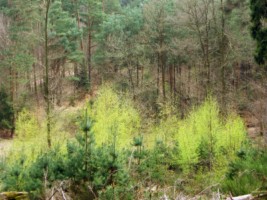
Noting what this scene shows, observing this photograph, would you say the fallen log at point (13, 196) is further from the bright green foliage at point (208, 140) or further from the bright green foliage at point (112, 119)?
the bright green foliage at point (208, 140)

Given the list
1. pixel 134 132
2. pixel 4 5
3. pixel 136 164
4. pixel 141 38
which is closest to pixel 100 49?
pixel 141 38

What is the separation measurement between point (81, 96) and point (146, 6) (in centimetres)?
1032

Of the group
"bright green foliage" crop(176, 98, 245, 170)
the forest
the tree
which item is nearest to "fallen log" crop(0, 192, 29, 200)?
the forest

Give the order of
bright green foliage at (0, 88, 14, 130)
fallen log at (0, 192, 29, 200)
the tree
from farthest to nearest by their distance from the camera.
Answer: bright green foliage at (0, 88, 14, 130)
the tree
fallen log at (0, 192, 29, 200)

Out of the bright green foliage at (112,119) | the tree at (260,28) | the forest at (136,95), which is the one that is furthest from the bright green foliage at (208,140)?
the tree at (260,28)

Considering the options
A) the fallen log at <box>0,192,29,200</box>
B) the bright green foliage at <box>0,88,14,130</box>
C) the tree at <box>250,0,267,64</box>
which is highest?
the tree at <box>250,0,267,64</box>

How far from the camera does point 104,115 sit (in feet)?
60.0

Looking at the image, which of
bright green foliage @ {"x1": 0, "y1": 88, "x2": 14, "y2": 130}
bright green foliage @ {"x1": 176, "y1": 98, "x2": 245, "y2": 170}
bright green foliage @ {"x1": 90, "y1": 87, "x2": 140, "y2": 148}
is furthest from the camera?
bright green foliage @ {"x1": 0, "y1": 88, "x2": 14, "y2": 130}

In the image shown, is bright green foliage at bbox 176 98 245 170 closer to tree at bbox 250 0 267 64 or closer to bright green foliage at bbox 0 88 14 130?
tree at bbox 250 0 267 64

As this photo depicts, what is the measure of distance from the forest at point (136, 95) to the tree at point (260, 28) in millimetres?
37

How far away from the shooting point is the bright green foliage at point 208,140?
15234mm

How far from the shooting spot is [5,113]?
31.6 metres

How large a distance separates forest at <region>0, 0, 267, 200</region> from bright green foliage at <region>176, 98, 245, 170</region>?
0.15 ft

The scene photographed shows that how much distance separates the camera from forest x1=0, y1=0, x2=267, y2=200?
7293 mm
